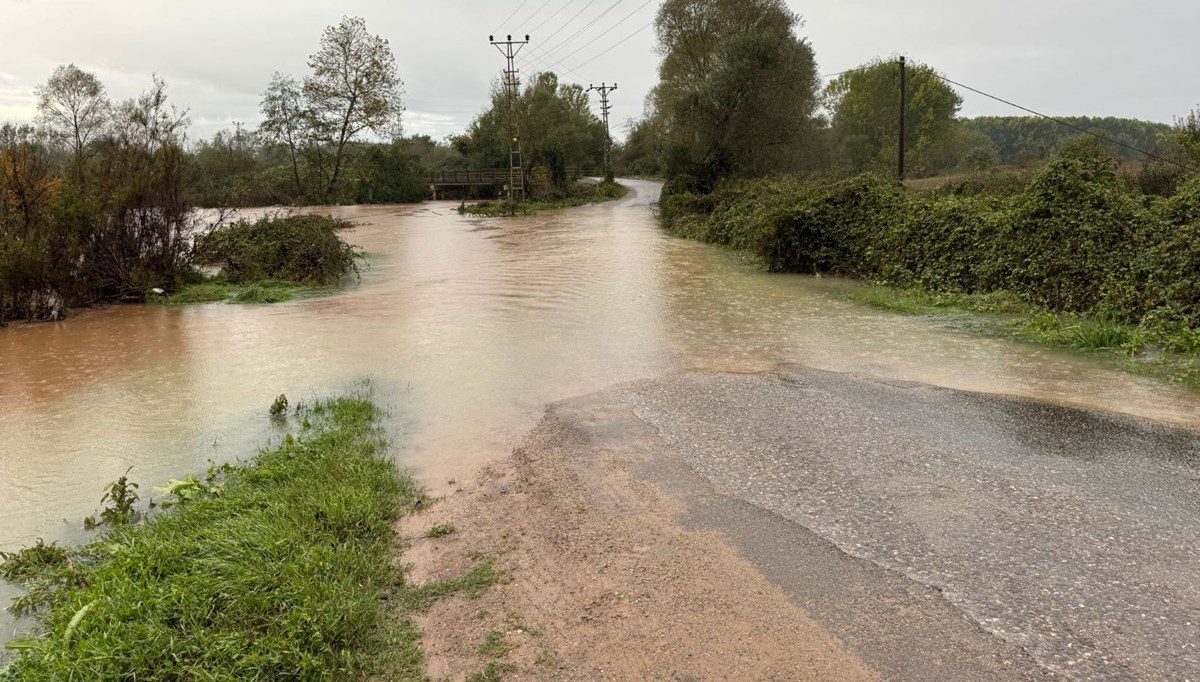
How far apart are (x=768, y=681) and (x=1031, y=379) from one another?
6.38 metres

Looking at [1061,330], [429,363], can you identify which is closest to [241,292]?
[429,363]

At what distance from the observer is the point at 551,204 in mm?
49125

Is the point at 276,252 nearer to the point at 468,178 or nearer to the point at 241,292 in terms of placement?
the point at 241,292

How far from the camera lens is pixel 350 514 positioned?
468 cm

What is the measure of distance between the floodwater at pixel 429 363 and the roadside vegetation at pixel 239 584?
1.55 ft

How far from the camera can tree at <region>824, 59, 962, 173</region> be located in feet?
187

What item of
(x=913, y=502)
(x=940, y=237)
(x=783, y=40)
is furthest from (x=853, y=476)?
(x=783, y=40)

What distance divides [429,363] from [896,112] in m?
57.2

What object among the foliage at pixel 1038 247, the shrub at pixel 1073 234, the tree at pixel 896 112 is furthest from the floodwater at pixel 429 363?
the tree at pixel 896 112

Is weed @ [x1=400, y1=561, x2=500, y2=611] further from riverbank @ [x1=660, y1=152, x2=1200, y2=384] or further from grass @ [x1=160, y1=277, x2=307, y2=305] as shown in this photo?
grass @ [x1=160, y1=277, x2=307, y2=305]

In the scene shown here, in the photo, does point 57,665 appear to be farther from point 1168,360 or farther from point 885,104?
point 885,104

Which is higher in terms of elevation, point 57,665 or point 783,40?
point 783,40

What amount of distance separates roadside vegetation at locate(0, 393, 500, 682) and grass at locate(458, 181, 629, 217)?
1490 inches

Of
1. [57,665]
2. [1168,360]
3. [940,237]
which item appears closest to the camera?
[57,665]
